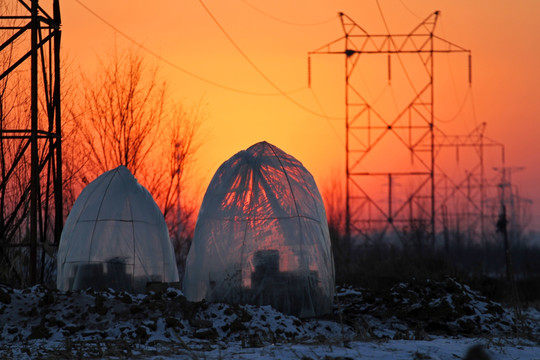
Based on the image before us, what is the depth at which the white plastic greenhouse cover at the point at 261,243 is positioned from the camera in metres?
13.0

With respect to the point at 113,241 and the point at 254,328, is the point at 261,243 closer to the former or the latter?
the point at 254,328

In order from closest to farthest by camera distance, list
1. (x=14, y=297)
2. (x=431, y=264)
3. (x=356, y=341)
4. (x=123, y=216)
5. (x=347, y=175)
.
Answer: (x=356, y=341) → (x=14, y=297) → (x=123, y=216) → (x=431, y=264) → (x=347, y=175)

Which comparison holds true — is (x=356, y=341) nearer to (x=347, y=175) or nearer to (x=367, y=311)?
(x=367, y=311)

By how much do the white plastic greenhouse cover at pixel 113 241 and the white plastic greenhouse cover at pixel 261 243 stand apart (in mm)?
2409

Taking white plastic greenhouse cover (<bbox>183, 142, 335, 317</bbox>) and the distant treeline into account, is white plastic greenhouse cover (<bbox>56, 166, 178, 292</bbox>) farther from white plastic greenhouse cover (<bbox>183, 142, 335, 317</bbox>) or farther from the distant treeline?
the distant treeline

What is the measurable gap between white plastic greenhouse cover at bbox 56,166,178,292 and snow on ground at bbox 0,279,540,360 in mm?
2387

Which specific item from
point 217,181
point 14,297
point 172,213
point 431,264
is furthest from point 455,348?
point 172,213

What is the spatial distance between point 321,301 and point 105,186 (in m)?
5.58

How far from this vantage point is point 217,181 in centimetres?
1378

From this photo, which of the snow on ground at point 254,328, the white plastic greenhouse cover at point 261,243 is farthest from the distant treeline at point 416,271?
the white plastic greenhouse cover at point 261,243

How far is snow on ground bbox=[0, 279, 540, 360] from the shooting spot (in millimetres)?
8812

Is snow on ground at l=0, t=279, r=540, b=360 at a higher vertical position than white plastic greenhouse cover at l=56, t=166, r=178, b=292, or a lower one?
lower

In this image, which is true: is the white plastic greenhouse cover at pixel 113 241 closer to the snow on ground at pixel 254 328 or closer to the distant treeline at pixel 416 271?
the snow on ground at pixel 254 328

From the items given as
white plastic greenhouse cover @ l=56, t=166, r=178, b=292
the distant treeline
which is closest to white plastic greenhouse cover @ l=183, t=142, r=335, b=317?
white plastic greenhouse cover @ l=56, t=166, r=178, b=292
